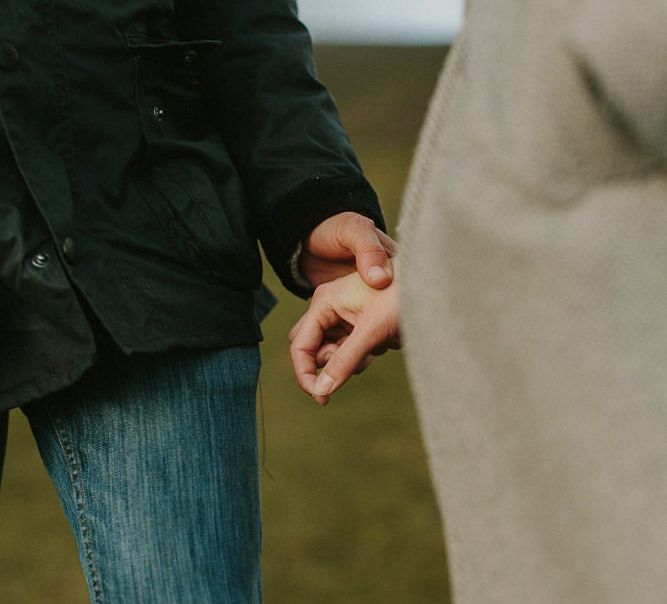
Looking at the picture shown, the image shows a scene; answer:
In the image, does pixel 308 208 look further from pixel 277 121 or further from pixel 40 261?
pixel 40 261

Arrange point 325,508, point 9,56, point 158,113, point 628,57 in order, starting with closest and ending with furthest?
point 628,57, point 9,56, point 158,113, point 325,508

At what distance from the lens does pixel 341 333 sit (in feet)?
3.84

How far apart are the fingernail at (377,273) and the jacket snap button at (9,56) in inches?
14.3

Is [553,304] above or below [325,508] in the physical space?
above

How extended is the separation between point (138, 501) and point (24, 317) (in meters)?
0.19

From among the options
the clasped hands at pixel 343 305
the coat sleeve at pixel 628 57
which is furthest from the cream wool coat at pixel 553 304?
the clasped hands at pixel 343 305

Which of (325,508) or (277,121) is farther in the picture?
(325,508)

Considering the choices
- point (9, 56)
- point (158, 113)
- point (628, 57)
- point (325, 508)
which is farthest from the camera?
point (325, 508)

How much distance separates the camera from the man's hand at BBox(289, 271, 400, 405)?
3.49 ft

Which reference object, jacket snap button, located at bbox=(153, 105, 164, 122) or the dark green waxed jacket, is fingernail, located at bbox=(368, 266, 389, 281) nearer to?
the dark green waxed jacket

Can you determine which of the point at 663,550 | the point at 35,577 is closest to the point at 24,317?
the point at 663,550

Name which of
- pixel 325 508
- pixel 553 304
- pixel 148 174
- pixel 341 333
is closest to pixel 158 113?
pixel 148 174

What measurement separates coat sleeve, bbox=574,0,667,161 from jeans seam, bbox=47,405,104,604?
63cm

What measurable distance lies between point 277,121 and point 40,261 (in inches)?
12.4
